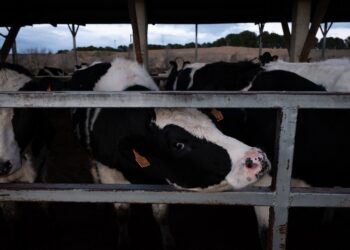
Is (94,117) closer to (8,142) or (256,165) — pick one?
(8,142)

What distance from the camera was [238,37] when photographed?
149 feet

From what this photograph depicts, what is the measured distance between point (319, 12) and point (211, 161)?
5102 mm

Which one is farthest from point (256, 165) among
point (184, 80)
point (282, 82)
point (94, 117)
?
point (184, 80)

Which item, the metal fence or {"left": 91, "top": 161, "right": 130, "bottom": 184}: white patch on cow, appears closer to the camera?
the metal fence

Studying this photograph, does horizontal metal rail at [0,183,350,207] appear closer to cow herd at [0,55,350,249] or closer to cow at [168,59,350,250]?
cow herd at [0,55,350,249]

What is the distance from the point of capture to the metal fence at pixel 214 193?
171 cm

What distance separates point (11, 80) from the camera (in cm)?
337

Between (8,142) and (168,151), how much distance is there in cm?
136

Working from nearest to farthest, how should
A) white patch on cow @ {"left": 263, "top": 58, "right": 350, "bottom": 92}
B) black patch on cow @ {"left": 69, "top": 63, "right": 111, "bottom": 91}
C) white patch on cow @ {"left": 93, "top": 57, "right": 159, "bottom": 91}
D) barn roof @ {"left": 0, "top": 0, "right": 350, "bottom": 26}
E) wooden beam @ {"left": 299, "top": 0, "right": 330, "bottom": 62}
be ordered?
white patch on cow @ {"left": 263, "top": 58, "right": 350, "bottom": 92} < white patch on cow @ {"left": 93, "top": 57, "right": 159, "bottom": 91} < black patch on cow @ {"left": 69, "top": 63, "right": 111, "bottom": 91} < wooden beam @ {"left": 299, "top": 0, "right": 330, "bottom": 62} < barn roof @ {"left": 0, "top": 0, "right": 350, "bottom": 26}

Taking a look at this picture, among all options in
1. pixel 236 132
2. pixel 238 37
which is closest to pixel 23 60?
pixel 236 132

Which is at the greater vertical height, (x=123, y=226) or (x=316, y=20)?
(x=316, y=20)

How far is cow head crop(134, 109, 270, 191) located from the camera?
1.95 m

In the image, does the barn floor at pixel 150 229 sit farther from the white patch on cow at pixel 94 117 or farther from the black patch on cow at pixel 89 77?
the black patch on cow at pixel 89 77

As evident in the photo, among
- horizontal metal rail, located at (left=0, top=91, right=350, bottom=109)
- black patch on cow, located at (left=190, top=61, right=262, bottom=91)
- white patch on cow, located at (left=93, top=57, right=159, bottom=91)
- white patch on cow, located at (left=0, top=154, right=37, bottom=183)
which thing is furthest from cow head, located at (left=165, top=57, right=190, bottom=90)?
horizontal metal rail, located at (left=0, top=91, right=350, bottom=109)
